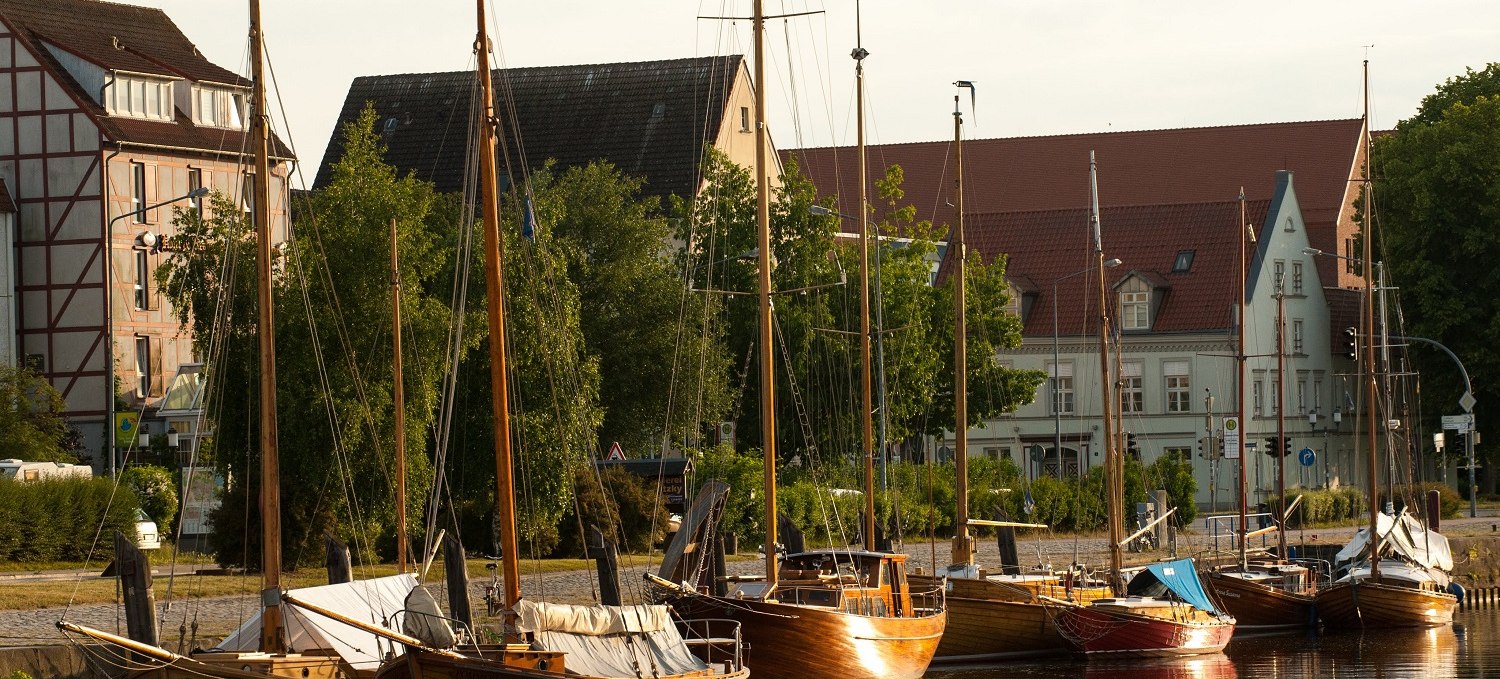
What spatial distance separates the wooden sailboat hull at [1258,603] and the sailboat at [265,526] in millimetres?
25488

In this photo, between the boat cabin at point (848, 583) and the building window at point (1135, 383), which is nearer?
the boat cabin at point (848, 583)

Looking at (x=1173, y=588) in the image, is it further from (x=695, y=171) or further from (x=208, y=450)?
(x=695, y=171)

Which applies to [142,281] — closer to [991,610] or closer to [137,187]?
[137,187]

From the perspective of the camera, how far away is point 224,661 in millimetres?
23547

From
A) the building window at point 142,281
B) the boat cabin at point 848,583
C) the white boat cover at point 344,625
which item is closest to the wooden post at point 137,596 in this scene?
the white boat cover at point 344,625

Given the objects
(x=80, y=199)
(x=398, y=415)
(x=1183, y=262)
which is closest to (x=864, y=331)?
(x=398, y=415)

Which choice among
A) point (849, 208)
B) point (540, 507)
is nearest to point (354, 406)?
point (540, 507)

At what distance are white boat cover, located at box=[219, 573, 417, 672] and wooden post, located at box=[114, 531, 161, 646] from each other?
935 mm

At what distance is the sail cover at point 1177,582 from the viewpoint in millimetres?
41312

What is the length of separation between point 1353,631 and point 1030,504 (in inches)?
482

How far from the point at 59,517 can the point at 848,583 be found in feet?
61.6

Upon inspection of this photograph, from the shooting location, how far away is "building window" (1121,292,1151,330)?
8575 cm

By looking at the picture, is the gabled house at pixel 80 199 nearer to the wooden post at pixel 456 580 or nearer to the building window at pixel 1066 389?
the building window at pixel 1066 389

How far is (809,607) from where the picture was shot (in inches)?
1196
